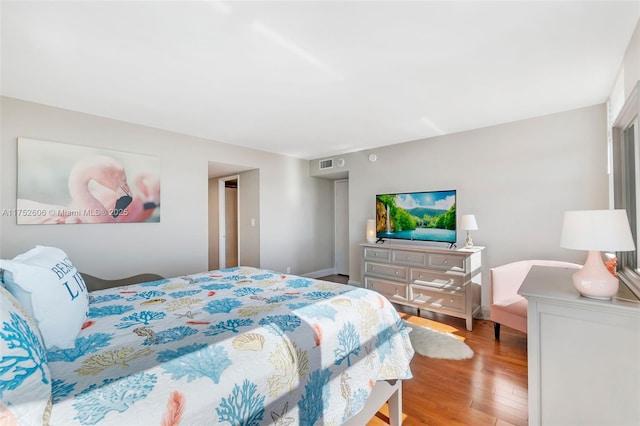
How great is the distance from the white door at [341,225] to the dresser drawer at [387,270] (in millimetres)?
1811

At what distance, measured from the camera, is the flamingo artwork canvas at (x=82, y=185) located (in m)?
2.77

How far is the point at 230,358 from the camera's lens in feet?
3.77

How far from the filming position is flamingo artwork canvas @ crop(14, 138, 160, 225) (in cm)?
277

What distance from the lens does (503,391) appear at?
7.07 ft

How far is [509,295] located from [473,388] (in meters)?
1.12

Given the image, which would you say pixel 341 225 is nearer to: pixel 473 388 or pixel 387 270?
pixel 387 270

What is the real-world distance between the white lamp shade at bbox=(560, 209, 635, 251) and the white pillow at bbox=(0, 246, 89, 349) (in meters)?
2.38

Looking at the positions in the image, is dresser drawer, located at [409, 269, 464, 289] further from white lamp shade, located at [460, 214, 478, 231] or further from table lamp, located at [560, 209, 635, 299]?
table lamp, located at [560, 209, 635, 299]

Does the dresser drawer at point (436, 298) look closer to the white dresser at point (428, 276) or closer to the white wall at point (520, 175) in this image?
the white dresser at point (428, 276)

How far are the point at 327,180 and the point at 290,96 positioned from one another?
138 inches

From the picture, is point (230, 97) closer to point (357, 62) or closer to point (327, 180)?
point (357, 62)

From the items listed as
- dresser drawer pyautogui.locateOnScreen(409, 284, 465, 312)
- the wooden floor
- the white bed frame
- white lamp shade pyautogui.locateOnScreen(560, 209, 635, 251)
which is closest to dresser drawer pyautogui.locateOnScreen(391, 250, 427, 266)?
dresser drawer pyautogui.locateOnScreen(409, 284, 465, 312)

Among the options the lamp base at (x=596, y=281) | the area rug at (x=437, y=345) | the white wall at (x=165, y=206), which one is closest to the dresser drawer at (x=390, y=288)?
the area rug at (x=437, y=345)

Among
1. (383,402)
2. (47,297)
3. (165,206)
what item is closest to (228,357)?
(47,297)
